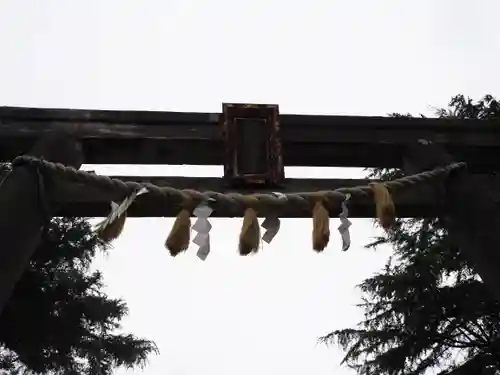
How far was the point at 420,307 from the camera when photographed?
25.7ft

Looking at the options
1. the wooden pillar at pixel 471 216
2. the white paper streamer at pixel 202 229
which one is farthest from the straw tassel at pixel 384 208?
the white paper streamer at pixel 202 229

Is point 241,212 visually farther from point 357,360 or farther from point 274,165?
point 357,360

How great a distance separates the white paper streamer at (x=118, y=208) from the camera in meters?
2.72

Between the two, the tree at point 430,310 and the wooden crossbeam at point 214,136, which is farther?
the tree at point 430,310

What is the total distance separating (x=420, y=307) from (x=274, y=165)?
16.9 feet

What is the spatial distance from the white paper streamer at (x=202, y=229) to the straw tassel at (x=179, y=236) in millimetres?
65

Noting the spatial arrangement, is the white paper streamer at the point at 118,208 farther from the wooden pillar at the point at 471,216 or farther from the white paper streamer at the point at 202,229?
the wooden pillar at the point at 471,216

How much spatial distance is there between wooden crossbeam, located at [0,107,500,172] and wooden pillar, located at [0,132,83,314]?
0.70 ft

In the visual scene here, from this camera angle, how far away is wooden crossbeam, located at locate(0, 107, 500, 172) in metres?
3.33

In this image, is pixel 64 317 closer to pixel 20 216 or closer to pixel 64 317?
pixel 64 317

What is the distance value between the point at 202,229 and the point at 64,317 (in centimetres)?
620

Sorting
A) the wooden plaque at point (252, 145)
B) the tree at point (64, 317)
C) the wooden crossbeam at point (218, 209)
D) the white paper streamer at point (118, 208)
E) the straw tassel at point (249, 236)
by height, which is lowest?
the straw tassel at point (249, 236)

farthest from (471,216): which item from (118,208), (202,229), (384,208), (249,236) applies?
(118,208)

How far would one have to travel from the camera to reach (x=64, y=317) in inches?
328
